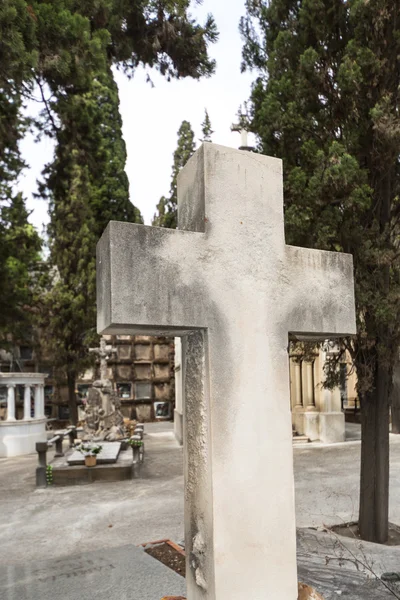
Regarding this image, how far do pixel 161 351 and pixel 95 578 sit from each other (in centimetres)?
2237

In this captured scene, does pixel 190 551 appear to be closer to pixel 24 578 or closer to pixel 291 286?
pixel 291 286

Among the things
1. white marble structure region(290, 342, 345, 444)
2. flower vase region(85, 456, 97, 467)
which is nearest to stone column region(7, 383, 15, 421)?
flower vase region(85, 456, 97, 467)

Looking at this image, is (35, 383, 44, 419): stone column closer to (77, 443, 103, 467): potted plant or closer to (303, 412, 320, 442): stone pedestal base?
(77, 443, 103, 467): potted plant

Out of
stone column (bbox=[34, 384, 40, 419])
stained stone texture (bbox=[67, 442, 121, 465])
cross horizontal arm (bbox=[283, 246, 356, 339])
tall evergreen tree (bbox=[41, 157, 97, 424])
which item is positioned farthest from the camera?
tall evergreen tree (bbox=[41, 157, 97, 424])

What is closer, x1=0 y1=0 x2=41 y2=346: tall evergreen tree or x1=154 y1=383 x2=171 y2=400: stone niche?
x1=0 y1=0 x2=41 y2=346: tall evergreen tree

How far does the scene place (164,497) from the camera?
9555 mm

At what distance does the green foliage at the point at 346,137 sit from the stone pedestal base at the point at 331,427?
10462 millimetres

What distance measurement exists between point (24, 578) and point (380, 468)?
168 inches

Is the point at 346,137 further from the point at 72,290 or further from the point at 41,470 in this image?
the point at 72,290

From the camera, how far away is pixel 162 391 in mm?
26312

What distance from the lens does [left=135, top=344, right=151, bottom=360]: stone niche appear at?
26062 millimetres

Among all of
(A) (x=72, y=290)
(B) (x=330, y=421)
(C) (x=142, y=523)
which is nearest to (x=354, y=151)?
(C) (x=142, y=523)

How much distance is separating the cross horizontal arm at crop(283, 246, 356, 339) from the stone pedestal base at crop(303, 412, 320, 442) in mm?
14930

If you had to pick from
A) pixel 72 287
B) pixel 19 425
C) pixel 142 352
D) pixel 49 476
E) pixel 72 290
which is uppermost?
pixel 72 287
